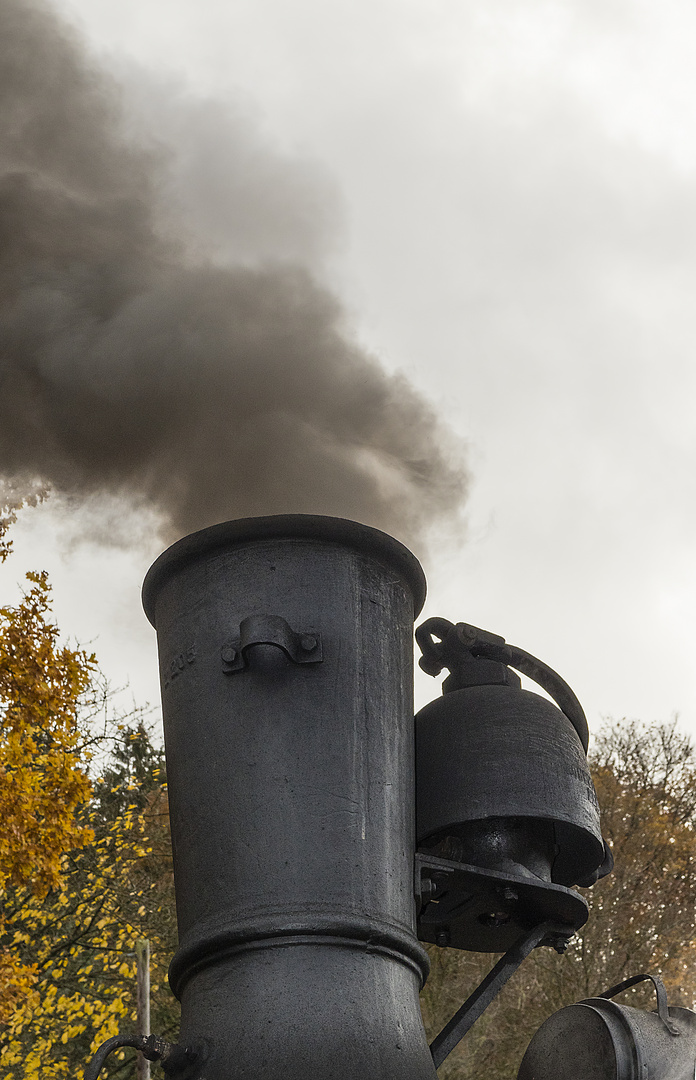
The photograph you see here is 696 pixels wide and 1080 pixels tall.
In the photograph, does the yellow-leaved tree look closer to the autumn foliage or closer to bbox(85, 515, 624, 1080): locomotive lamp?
the autumn foliage

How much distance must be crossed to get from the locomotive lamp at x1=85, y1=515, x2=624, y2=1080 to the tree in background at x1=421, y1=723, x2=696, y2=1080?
878 centimetres

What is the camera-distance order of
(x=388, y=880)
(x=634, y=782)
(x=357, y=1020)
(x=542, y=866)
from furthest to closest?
1. (x=634, y=782)
2. (x=542, y=866)
3. (x=388, y=880)
4. (x=357, y=1020)

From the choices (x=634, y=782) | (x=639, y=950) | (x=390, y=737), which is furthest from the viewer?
(x=634, y=782)

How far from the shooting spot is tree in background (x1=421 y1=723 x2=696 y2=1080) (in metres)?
11.8

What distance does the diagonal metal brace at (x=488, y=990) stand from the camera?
3.04 meters

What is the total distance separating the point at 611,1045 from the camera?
9.88 feet

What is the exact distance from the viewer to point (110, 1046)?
260cm

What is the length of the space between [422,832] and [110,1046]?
105cm

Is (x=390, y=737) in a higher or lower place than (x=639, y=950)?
lower

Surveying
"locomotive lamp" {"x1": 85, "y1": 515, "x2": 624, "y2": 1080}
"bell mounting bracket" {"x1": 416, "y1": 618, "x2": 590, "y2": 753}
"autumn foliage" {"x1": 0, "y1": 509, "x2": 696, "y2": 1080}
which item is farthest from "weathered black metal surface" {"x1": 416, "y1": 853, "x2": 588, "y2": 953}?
"autumn foliage" {"x1": 0, "y1": 509, "x2": 696, "y2": 1080}

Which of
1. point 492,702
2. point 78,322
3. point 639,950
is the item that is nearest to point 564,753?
point 492,702

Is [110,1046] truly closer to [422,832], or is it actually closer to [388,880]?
[388,880]

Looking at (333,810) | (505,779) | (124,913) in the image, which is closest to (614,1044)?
(505,779)

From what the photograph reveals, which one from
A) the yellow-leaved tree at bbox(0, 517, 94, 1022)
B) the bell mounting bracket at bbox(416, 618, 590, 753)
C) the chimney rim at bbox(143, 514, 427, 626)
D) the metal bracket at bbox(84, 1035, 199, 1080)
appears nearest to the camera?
the metal bracket at bbox(84, 1035, 199, 1080)
